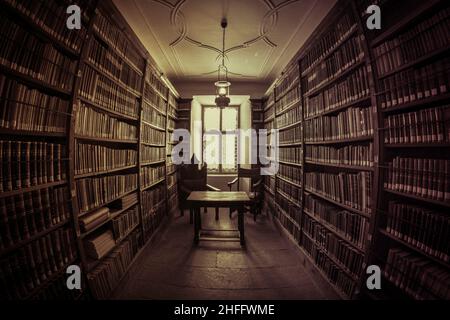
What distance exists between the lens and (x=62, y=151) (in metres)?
1.61

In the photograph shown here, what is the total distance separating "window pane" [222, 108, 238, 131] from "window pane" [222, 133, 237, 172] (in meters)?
0.24

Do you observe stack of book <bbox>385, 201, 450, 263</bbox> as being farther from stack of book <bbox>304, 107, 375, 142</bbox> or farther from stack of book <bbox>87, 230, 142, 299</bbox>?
stack of book <bbox>87, 230, 142, 299</bbox>

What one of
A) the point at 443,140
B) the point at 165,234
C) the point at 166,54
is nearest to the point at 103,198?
the point at 165,234

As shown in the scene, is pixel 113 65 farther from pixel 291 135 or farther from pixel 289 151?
pixel 289 151

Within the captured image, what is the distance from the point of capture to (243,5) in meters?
2.66

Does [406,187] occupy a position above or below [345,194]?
above

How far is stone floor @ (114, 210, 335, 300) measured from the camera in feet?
7.27

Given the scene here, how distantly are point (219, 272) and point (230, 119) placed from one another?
15.7 ft

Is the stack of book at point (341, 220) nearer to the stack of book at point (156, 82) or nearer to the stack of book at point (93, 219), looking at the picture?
the stack of book at point (93, 219)

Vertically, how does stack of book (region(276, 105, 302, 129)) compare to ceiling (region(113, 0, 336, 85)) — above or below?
below

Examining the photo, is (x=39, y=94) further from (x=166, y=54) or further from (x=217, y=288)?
(x=166, y=54)

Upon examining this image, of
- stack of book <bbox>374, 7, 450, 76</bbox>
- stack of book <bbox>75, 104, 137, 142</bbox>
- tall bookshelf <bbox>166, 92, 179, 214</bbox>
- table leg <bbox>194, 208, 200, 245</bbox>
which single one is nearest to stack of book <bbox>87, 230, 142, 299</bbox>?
table leg <bbox>194, 208, 200, 245</bbox>

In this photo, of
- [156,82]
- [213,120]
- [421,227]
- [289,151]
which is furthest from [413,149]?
[213,120]

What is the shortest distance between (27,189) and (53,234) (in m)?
0.39
